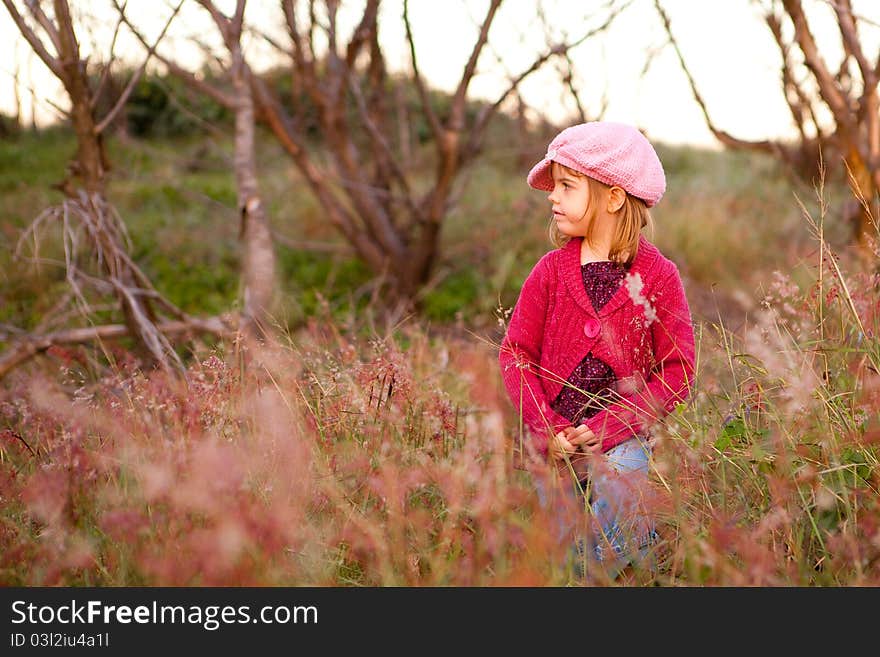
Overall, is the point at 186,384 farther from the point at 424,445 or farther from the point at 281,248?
the point at 281,248

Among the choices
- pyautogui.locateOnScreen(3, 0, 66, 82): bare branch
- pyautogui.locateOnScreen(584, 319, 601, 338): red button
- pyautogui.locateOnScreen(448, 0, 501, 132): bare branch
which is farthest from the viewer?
pyautogui.locateOnScreen(448, 0, 501, 132): bare branch

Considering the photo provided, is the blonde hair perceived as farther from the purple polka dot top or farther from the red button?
the red button

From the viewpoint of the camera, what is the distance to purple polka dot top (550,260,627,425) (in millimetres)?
2615

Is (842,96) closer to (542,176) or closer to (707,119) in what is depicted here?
(707,119)

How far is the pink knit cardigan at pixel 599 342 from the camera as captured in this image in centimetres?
252

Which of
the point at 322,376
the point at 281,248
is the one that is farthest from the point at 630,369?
the point at 281,248

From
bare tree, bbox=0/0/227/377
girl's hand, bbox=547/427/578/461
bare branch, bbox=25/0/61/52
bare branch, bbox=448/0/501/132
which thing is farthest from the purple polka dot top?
bare branch, bbox=25/0/61/52

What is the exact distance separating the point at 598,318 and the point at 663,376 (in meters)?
0.24

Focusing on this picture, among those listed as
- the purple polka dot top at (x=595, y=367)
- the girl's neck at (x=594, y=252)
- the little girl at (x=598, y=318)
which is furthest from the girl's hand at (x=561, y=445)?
the girl's neck at (x=594, y=252)

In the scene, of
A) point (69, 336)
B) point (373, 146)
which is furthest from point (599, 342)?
point (373, 146)

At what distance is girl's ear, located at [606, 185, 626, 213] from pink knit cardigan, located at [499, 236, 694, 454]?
0.15 metres

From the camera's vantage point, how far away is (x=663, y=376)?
2545 millimetres
